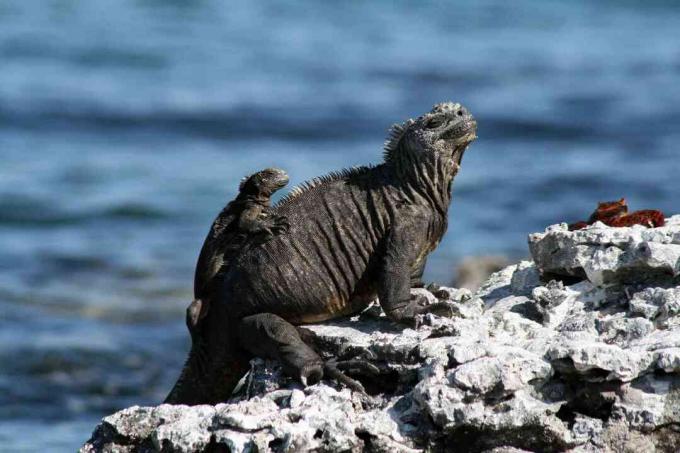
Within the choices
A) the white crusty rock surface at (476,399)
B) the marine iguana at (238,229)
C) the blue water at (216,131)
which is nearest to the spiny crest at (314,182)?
the marine iguana at (238,229)

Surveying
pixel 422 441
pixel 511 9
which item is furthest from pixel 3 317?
pixel 511 9

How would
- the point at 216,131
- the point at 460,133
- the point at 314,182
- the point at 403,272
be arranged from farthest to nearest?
the point at 216,131 → the point at 460,133 → the point at 314,182 → the point at 403,272

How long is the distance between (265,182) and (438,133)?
0.89 meters

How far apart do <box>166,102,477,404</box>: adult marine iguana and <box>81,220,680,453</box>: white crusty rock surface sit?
0.31 meters

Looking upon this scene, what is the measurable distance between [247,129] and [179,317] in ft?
28.6

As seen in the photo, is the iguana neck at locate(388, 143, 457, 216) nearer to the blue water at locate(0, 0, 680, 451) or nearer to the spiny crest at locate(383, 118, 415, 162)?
the spiny crest at locate(383, 118, 415, 162)

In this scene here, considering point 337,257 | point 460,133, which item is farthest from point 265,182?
point 460,133

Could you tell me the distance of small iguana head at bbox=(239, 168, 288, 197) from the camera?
6160 mm

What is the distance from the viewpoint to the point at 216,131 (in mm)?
21156

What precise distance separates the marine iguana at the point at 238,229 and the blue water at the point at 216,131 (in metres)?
2.78

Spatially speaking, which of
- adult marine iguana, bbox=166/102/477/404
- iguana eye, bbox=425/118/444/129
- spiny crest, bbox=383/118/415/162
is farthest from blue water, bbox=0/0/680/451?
iguana eye, bbox=425/118/444/129

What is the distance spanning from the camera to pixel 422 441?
516 centimetres

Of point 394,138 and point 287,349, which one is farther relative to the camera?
point 394,138

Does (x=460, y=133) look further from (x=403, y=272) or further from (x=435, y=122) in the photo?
(x=403, y=272)
